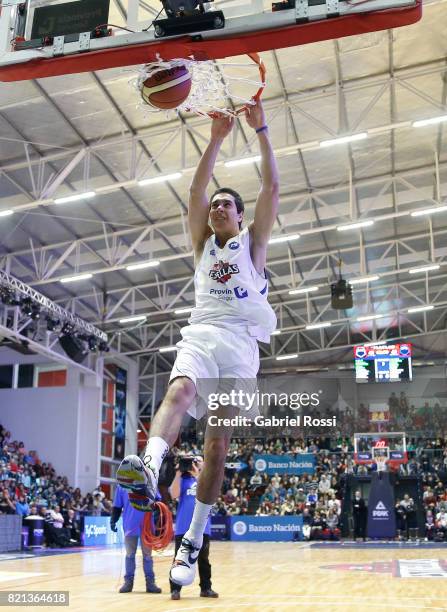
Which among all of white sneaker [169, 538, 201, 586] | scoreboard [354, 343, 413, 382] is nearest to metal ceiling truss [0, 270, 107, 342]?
scoreboard [354, 343, 413, 382]

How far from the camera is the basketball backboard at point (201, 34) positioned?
4.09 meters

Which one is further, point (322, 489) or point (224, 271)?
point (322, 489)

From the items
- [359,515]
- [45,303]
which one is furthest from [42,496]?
[359,515]

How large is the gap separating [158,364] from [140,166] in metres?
19.4

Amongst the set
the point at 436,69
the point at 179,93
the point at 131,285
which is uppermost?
the point at 436,69

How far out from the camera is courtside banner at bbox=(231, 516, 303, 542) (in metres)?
22.8

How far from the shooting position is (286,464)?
88.4 ft

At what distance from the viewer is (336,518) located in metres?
22.2

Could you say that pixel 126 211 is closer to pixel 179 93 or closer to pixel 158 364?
pixel 179 93

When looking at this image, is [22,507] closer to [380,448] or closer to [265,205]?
[380,448]

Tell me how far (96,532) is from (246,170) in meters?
11.3

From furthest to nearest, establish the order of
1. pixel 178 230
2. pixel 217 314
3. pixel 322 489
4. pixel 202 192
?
1. pixel 322 489
2. pixel 178 230
3. pixel 202 192
4. pixel 217 314

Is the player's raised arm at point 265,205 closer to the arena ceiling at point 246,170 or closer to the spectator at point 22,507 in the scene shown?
the arena ceiling at point 246,170

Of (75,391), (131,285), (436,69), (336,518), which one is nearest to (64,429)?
(75,391)
